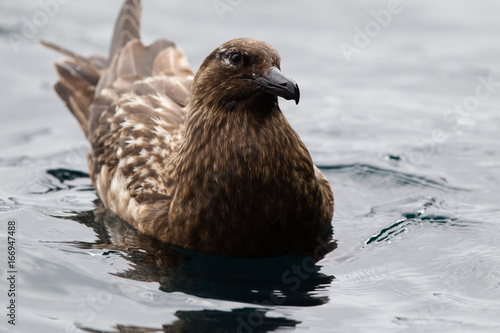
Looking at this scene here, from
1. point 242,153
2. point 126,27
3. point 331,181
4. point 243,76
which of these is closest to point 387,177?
point 331,181

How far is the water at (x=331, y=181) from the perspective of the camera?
5621 mm

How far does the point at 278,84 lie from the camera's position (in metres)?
5.68

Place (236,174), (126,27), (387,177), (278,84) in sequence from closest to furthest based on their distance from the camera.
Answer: (278,84) → (236,174) → (387,177) → (126,27)

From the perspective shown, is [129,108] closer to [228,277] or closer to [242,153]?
[242,153]

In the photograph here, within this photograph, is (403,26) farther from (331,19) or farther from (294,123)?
(294,123)

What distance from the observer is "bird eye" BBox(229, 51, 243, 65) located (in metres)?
5.98

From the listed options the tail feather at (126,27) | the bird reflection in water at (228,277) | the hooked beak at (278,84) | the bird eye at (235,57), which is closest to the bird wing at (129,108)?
the tail feather at (126,27)

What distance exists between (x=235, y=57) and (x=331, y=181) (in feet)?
8.90

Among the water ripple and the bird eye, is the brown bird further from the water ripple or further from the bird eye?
Answer: the water ripple

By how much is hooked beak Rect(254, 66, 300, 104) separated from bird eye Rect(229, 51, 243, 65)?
0.80 ft

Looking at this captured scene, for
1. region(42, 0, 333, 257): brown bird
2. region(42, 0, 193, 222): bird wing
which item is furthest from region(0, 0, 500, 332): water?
region(42, 0, 193, 222): bird wing

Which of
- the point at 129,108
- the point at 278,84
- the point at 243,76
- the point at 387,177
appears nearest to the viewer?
the point at 278,84

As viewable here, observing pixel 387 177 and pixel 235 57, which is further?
pixel 387 177

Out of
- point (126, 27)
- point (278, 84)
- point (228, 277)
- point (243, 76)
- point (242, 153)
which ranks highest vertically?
point (126, 27)
